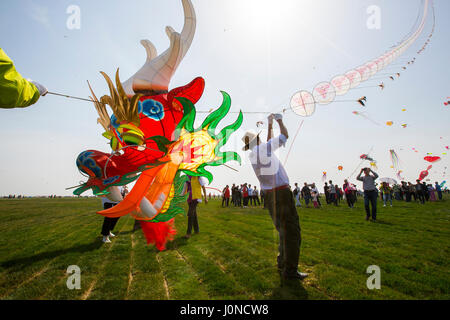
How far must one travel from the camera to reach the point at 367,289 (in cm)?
285

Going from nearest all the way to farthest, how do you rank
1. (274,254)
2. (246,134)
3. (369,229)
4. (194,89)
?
(194,89)
(246,134)
(274,254)
(369,229)

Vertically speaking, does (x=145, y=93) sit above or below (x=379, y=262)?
above

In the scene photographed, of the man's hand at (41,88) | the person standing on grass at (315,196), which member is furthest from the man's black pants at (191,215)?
the person standing on grass at (315,196)

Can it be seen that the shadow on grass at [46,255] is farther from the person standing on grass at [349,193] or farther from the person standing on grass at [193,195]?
the person standing on grass at [349,193]

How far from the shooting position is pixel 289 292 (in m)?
2.79

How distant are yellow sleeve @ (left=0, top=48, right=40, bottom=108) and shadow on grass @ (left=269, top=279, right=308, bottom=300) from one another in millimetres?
3803

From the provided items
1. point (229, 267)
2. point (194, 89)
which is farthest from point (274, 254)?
point (194, 89)

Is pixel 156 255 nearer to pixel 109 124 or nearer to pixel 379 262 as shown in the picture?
pixel 109 124

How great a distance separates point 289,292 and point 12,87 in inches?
160

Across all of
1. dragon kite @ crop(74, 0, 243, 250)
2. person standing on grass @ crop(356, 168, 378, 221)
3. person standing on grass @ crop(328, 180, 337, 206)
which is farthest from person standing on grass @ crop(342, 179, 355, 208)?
dragon kite @ crop(74, 0, 243, 250)

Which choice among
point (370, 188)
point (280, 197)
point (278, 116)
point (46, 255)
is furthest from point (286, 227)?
point (370, 188)

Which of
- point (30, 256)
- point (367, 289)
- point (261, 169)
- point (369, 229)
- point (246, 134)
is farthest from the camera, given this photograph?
point (369, 229)

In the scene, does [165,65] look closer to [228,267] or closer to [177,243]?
[228,267]

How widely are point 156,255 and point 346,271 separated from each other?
11.8 feet
